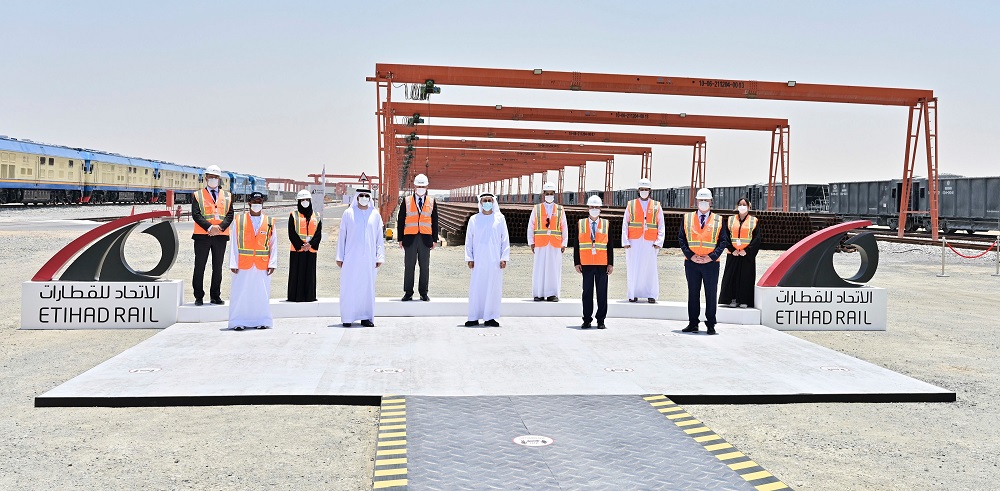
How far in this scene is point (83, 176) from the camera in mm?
53125

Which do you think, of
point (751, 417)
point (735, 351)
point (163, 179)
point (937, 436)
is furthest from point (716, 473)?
point (163, 179)

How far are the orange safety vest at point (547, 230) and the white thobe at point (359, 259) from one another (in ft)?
8.79

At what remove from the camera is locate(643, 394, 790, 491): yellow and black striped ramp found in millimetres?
4422

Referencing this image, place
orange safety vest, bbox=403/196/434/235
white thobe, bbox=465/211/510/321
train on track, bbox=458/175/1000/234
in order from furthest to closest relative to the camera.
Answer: train on track, bbox=458/175/1000/234 < orange safety vest, bbox=403/196/434/235 < white thobe, bbox=465/211/510/321

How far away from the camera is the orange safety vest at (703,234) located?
945cm

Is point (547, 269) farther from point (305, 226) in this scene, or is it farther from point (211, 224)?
point (211, 224)

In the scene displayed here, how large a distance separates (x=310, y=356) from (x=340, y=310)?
2.08m

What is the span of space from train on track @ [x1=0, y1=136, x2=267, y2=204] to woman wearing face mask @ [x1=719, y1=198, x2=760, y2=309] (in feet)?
122

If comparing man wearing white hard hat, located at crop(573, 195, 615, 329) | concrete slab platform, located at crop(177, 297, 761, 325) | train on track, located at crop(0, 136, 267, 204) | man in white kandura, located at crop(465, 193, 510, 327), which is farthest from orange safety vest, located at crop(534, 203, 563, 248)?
train on track, located at crop(0, 136, 267, 204)

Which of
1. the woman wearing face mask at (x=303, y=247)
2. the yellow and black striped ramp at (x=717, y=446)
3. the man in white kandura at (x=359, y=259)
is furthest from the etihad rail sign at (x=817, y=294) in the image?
the woman wearing face mask at (x=303, y=247)

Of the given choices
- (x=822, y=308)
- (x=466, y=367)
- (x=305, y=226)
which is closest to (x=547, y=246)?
(x=305, y=226)

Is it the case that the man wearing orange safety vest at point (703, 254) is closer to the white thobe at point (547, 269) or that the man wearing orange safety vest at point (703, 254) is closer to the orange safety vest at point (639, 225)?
the orange safety vest at point (639, 225)

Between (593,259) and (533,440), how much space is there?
15.8ft

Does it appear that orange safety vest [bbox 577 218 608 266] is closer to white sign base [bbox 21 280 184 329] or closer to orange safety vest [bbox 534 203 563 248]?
orange safety vest [bbox 534 203 563 248]
